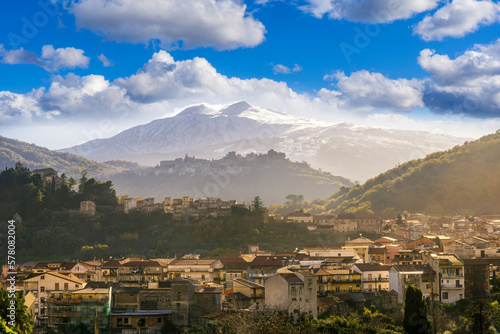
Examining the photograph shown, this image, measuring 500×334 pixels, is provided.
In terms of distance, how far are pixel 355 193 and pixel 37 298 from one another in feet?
273

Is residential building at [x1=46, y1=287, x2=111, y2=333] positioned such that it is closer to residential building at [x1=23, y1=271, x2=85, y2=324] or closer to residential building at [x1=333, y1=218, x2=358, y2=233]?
residential building at [x1=23, y1=271, x2=85, y2=324]

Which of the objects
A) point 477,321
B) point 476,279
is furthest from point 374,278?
point 477,321

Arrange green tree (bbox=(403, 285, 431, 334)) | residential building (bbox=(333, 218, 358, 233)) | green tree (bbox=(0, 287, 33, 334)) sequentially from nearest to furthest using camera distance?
green tree (bbox=(0, 287, 33, 334)) < green tree (bbox=(403, 285, 431, 334)) < residential building (bbox=(333, 218, 358, 233))

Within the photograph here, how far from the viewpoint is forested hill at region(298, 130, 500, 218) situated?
4001 inches

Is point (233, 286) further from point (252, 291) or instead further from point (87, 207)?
point (87, 207)

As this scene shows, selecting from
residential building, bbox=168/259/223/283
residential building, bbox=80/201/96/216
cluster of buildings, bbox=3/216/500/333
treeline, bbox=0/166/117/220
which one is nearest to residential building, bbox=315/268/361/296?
cluster of buildings, bbox=3/216/500/333

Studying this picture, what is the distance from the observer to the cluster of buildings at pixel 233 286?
118 ft

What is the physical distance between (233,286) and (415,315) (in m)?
11.0

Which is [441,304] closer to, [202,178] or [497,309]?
[497,309]

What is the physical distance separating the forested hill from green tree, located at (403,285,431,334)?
61645 millimetres

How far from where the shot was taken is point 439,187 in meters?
107

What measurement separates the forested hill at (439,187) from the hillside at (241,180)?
168 ft

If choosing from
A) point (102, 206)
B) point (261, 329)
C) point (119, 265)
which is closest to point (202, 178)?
point (102, 206)

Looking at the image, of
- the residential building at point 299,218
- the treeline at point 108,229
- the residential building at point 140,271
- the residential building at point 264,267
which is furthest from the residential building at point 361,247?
the residential building at point 299,218
